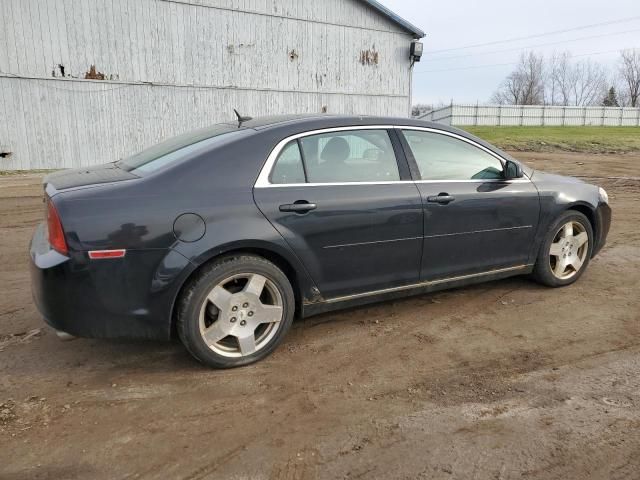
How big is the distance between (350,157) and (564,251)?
7.62ft

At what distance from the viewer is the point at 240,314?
3361 millimetres

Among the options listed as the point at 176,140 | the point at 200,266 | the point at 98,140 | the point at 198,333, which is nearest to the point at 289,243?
the point at 200,266

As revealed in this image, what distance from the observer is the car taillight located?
2971 millimetres

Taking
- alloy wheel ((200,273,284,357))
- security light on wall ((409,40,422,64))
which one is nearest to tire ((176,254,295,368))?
alloy wheel ((200,273,284,357))

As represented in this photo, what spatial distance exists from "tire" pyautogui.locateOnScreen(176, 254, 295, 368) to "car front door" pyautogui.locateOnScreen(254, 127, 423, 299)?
0.28 m

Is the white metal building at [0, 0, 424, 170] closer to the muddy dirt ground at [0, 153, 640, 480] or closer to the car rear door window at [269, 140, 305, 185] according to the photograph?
the muddy dirt ground at [0, 153, 640, 480]

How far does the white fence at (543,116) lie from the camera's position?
47.6 meters

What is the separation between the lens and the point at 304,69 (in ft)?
58.9

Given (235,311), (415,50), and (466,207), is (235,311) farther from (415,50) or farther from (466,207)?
(415,50)

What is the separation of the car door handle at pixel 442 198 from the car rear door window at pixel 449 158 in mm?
143

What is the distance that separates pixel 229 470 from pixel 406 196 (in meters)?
2.24

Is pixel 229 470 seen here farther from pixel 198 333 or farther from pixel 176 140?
pixel 176 140

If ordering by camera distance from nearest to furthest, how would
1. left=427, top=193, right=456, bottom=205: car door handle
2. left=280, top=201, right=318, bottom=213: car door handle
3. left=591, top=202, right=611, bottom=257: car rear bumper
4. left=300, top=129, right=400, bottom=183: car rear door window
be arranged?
1. left=280, top=201, right=318, bottom=213: car door handle
2. left=300, top=129, right=400, bottom=183: car rear door window
3. left=427, top=193, right=456, bottom=205: car door handle
4. left=591, top=202, right=611, bottom=257: car rear bumper

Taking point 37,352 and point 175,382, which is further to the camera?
point 37,352
